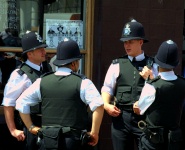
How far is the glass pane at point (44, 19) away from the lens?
20.3ft

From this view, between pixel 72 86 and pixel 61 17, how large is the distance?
2.16m

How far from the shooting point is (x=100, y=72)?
6.18 metres

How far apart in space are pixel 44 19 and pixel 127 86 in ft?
5.85

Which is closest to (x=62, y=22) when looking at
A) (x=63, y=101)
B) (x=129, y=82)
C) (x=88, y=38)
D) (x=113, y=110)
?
(x=88, y=38)

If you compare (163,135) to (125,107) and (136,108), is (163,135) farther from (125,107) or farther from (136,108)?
(125,107)

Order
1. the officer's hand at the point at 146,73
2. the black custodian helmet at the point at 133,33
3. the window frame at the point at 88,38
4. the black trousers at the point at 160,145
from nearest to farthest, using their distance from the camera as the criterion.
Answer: the black trousers at the point at 160,145, the officer's hand at the point at 146,73, the black custodian helmet at the point at 133,33, the window frame at the point at 88,38

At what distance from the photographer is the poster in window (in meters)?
6.22

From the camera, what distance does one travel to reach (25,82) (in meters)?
4.83

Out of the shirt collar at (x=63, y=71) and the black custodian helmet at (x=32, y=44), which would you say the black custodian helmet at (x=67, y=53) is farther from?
the black custodian helmet at (x=32, y=44)

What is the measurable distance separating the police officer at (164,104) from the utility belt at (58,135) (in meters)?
0.64

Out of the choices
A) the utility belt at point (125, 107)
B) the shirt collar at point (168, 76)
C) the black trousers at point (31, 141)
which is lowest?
the black trousers at point (31, 141)

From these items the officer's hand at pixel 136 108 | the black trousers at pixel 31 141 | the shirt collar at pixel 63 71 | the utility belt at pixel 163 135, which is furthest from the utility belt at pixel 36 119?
the utility belt at pixel 163 135

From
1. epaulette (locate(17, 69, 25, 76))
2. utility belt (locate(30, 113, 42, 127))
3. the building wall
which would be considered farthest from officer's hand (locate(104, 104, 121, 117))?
the building wall

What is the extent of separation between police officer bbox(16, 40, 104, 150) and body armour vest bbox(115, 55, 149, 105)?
729 mm
